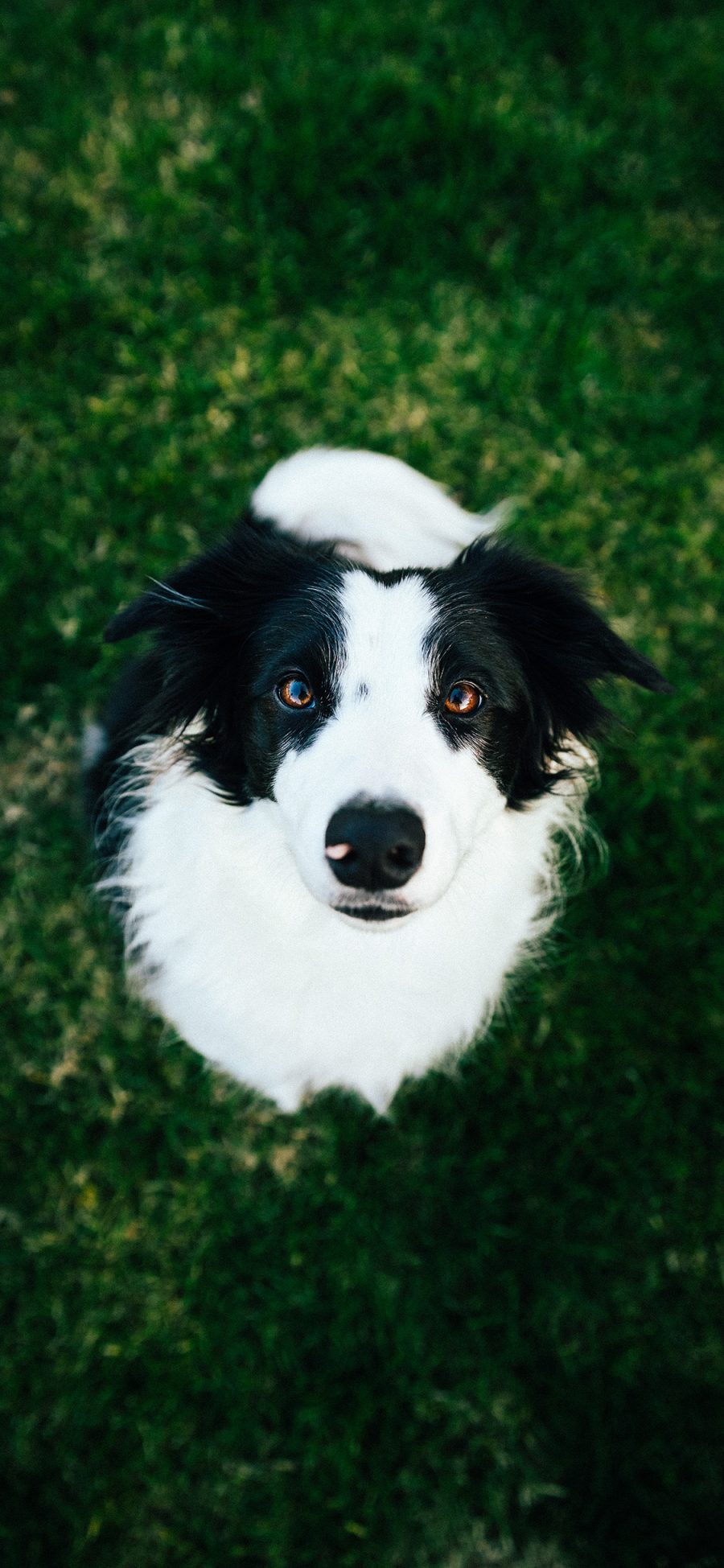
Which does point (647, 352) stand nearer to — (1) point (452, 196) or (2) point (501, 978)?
(1) point (452, 196)

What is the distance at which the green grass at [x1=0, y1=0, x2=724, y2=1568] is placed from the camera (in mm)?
2889

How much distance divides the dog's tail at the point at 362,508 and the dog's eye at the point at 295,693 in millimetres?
743

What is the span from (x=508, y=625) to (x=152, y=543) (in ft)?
6.30

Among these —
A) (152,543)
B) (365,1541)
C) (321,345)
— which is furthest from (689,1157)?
A: (321,345)

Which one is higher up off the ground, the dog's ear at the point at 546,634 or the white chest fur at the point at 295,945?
the dog's ear at the point at 546,634

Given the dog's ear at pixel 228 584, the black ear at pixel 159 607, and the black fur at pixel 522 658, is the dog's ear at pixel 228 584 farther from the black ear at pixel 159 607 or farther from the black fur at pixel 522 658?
the black fur at pixel 522 658

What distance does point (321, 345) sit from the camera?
3.81 metres

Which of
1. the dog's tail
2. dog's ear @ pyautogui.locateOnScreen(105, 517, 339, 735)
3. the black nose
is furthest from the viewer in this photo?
the dog's tail

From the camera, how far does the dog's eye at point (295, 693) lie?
198 cm

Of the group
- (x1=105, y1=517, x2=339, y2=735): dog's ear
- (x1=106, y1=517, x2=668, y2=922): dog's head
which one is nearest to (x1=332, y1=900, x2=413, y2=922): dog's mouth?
(x1=106, y1=517, x2=668, y2=922): dog's head

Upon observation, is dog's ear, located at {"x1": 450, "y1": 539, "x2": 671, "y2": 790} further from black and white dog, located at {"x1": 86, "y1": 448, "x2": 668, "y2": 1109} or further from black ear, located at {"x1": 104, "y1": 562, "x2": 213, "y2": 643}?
black ear, located at {"x1": 104, "y1": 562, "x2": 213, "y2": 643}

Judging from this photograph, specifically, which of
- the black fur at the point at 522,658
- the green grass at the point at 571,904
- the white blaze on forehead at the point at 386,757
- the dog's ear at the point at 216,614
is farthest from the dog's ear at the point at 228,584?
the green grass at the point at 571,904

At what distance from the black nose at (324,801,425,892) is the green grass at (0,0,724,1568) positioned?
1.18 m

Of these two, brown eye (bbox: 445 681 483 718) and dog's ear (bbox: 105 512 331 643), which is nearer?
brown eye (bbox: 445 681 483 718)
